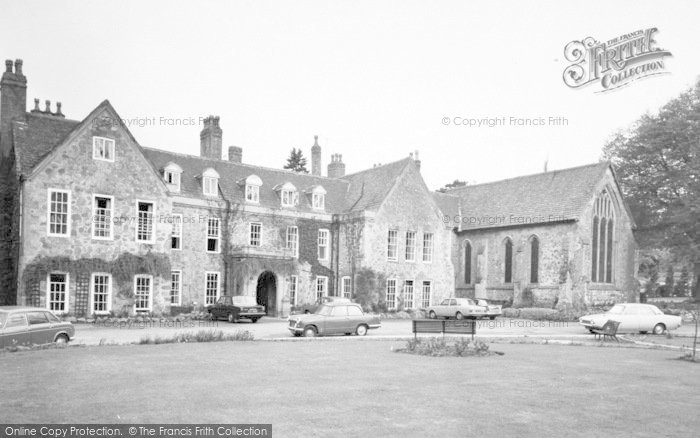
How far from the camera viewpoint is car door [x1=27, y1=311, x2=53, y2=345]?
1941 cm

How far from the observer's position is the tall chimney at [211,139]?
42469mm

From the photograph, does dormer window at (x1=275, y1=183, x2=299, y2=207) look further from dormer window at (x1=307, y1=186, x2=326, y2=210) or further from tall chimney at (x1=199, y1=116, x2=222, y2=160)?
tall chimney at (x1=199, y1=116, x2=222, y2=160)

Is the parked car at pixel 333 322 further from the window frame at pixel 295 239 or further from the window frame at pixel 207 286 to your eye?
the window frame at pixel 295 239

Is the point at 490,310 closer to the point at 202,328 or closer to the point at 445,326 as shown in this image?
the point at 445,326

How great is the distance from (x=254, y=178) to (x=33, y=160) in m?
13.4

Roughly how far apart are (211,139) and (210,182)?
566cm

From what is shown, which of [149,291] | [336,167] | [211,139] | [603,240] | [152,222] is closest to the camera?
[149,291]

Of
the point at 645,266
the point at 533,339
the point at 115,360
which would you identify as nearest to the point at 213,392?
the point at 115,360

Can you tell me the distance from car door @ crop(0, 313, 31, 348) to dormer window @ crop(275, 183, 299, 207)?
22.5 meters

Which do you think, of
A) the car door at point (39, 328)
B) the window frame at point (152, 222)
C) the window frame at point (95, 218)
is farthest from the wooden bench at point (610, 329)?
the window frame at point (95, 218)

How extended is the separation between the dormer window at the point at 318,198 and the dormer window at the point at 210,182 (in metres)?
7.23

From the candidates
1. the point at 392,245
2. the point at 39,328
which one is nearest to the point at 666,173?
the point at 392,245

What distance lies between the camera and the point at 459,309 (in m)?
36.9

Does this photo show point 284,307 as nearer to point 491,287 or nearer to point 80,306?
point 80,306
